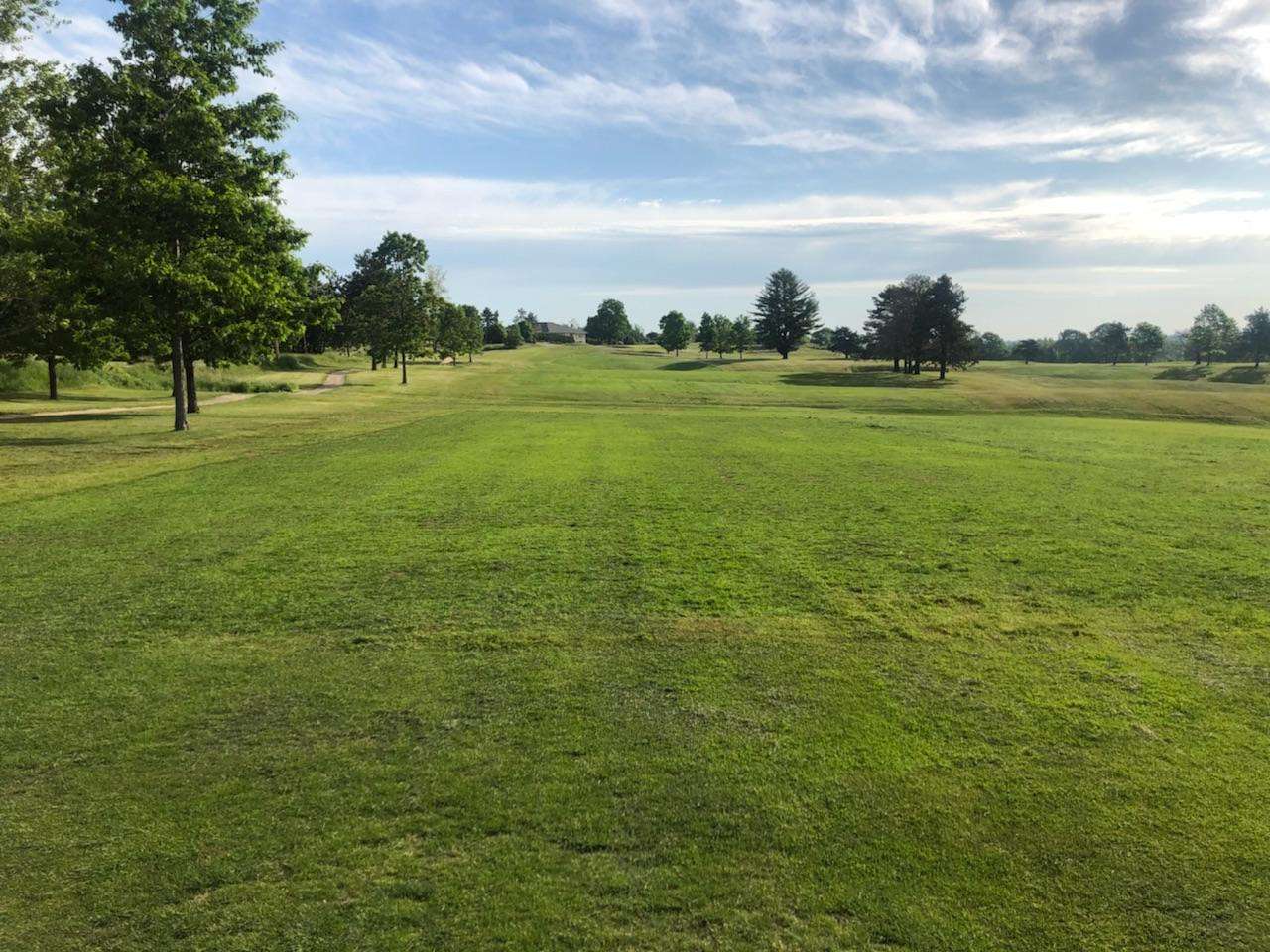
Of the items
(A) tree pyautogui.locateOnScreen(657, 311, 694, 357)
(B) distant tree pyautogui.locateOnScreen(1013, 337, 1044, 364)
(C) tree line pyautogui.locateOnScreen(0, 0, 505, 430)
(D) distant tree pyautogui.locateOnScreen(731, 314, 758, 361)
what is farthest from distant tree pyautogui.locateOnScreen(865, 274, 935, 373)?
(C) tree line pyautogui.locateOnScreen(0, 0, 505, 430)

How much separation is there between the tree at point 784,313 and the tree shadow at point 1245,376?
5684 centimetres

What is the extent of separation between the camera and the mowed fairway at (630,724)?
400 centimetres

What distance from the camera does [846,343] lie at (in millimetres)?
143750

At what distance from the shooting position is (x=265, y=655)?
7168mm

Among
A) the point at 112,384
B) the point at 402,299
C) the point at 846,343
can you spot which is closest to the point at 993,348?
the point at 846,343

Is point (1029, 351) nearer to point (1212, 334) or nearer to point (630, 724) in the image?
point (1212, 334)

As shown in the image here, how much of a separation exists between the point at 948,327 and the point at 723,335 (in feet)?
160

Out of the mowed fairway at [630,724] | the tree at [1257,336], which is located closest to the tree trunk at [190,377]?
the mowed fairway at [630,724]

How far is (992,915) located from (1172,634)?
17.8 feet

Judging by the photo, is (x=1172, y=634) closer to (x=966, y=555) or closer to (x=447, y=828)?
(x=966, y=555)

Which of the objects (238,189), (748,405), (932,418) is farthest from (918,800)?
(748,405)

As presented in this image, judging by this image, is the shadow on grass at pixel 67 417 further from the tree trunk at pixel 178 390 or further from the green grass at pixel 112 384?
the tree trunk at pixel 178 390

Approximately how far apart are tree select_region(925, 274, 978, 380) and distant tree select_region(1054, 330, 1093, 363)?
3345 inches

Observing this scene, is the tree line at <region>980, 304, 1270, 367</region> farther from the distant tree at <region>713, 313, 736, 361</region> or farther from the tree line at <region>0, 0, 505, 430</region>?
the tree line at <region>0, 0, 505, 430</region>
